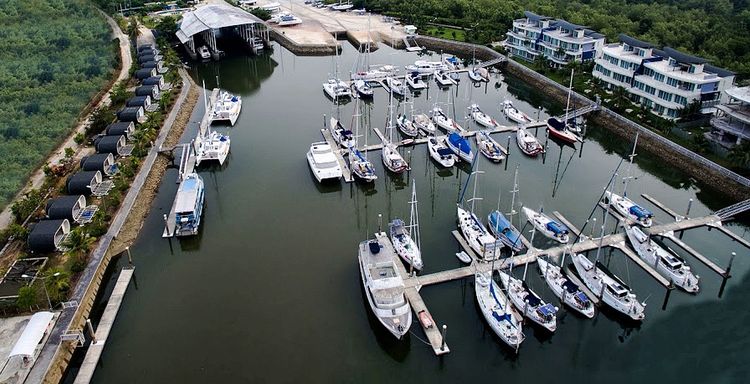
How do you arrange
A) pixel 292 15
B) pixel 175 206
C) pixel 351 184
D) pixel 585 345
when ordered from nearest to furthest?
pixel 585 345 < pixel 175 206 < pixel 351 184 < pixel 292 15

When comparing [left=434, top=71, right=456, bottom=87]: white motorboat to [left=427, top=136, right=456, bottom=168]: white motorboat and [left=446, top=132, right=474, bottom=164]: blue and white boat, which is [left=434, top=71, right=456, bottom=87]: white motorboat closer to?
[left=446, top=132, right=474, bottom=164]: blue and white boat

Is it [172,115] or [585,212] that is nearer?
[585,212]

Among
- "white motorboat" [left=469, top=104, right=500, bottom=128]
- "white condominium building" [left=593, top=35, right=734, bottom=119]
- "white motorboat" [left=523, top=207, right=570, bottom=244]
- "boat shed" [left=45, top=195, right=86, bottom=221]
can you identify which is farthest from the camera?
"white motorboat" [left=469, top=104, right=500, bottom=128]

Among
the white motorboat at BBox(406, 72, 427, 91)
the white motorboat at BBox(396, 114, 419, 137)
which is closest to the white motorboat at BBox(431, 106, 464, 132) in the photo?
the white motorboat at BBox(396, 114, 419, 137)

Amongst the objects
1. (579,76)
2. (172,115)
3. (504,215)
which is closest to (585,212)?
(504,215)

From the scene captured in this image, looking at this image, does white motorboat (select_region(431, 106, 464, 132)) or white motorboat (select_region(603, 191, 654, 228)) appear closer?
white motorboat (select_region(603, 191, 654, 228))

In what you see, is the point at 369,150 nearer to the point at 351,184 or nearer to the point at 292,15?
the point at 351,184
